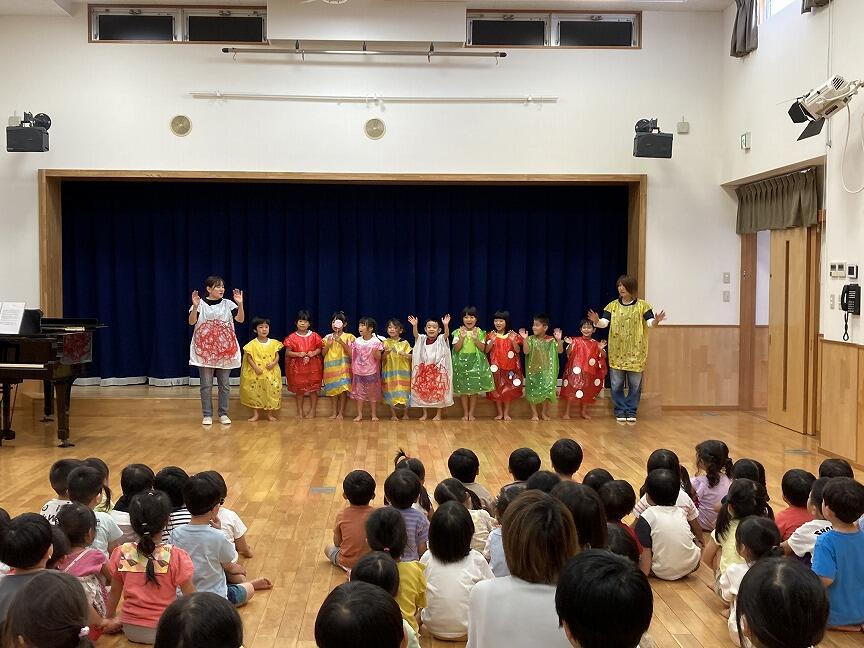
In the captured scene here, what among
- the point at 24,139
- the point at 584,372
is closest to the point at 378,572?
the point at 584,372

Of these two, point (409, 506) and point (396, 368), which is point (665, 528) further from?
point (396, 368)

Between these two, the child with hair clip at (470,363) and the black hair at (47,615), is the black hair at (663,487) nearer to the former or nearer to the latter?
the black hair at (47,615)

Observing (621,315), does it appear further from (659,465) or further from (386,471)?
(659,465)

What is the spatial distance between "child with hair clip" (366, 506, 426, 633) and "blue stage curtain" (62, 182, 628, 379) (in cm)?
640

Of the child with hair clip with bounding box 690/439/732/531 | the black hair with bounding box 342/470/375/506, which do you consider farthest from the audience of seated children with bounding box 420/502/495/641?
the child with hair clip with bounding box 690/439/732/531

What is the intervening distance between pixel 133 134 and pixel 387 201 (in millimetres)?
2640

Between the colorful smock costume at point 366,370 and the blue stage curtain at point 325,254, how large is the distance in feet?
Result: 3.77

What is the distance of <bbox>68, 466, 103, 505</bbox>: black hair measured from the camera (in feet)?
11.3

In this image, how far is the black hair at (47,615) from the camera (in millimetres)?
1923

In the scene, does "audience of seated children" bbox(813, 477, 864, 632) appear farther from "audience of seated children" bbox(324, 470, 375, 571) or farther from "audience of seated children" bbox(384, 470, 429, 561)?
"audience of seated children" bbox(324, 470, 375, 571)

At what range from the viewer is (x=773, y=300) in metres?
8.26

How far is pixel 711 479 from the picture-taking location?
164 inches

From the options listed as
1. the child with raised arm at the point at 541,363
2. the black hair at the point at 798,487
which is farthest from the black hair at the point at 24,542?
the child with raised arm at the point at 541,363

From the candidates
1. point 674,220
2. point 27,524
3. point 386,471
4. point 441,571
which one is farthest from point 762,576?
point 674,220
